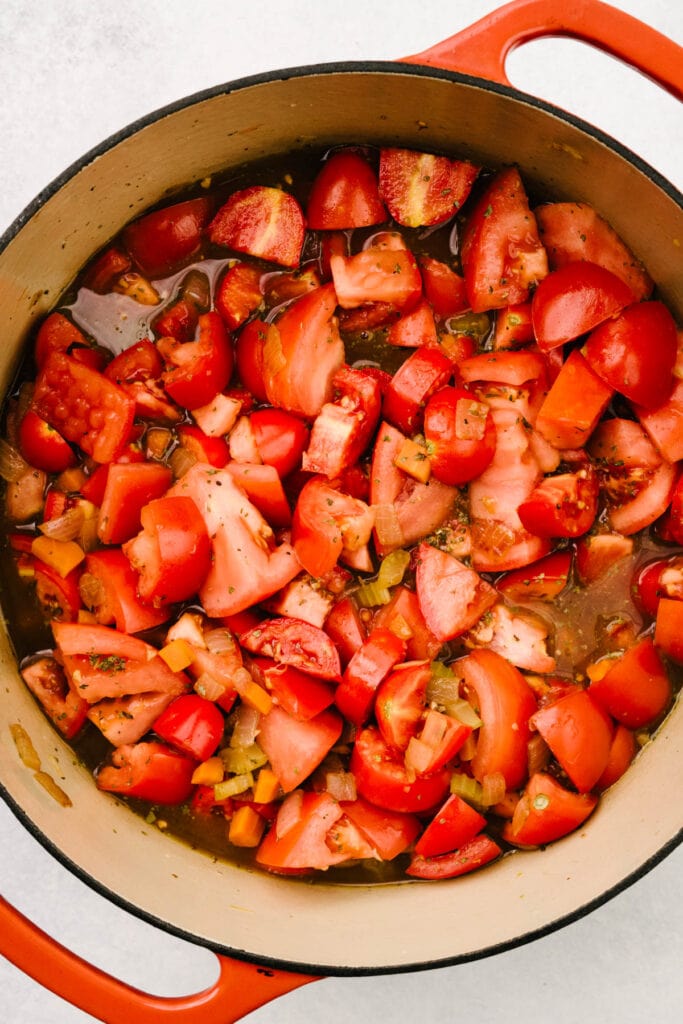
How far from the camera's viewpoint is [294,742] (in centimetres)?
222

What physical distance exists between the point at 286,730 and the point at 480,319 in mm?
1094

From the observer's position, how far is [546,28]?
1.91 metres

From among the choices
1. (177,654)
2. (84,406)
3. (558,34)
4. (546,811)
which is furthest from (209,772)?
(558,34)

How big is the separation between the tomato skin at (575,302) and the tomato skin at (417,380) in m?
0.24

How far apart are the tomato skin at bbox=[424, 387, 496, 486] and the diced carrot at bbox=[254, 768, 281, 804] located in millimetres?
835

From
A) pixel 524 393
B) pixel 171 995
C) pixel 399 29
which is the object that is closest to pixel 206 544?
pixel 524 393

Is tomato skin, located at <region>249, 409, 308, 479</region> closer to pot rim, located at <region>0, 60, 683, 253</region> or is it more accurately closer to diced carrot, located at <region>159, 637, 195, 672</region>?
diced carrot, located at <region>159, 637, 195, 672</region>

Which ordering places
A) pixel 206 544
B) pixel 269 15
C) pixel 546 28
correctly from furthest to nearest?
pixel 269 15
pixel 206 544
pixel 546 28

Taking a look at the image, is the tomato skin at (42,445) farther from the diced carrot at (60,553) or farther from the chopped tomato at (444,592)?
the chopped tomato at (444,592)

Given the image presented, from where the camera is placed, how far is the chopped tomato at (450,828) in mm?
2203

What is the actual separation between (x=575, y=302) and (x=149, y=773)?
1.47 metres

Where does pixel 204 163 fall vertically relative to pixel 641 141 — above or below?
below

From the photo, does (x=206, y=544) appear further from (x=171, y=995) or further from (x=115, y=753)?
(x=171, y=995)

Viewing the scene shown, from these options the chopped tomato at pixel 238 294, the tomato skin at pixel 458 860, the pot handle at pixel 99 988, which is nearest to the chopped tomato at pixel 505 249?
the chopped tomato at pixel 238 294
